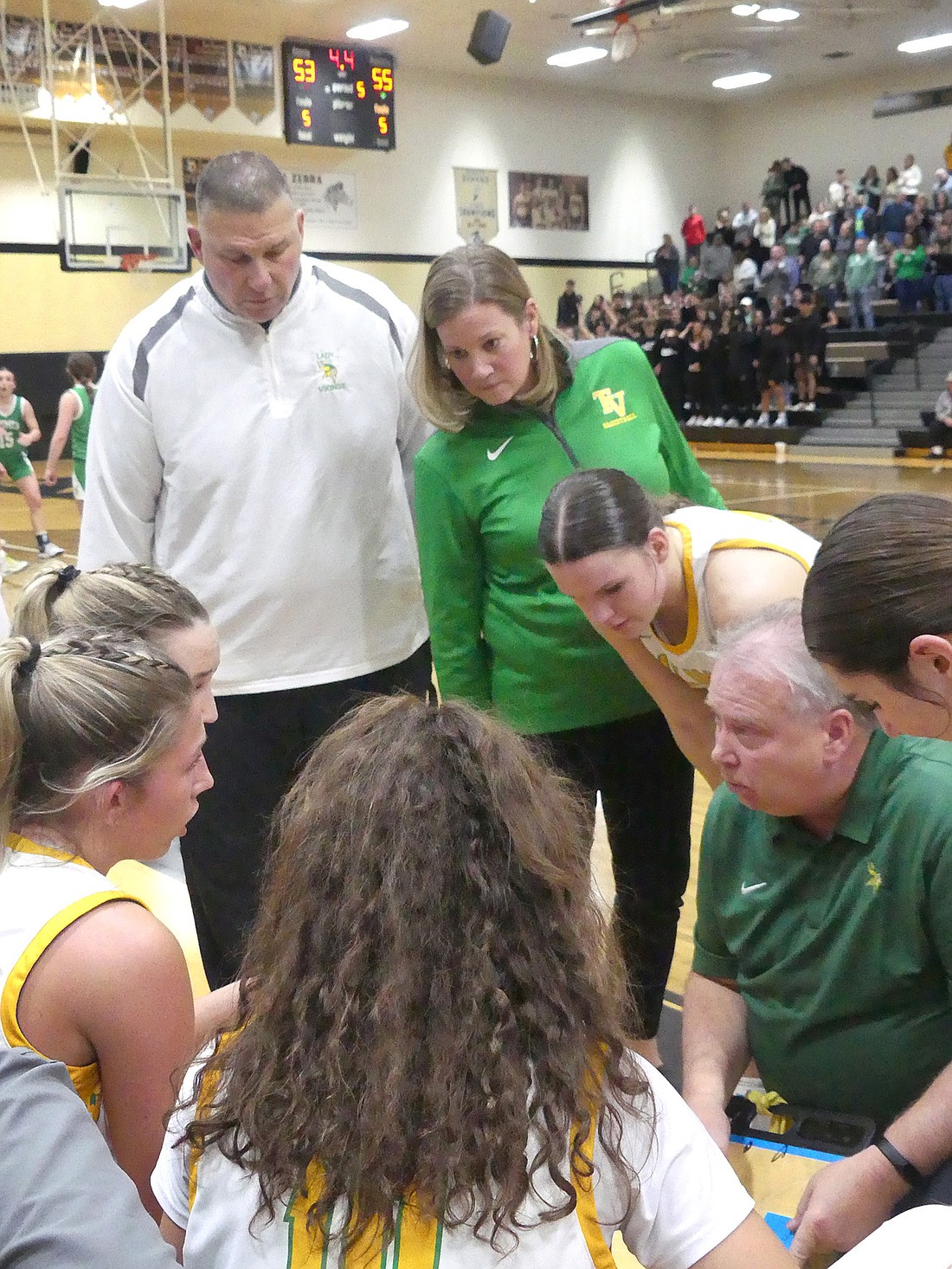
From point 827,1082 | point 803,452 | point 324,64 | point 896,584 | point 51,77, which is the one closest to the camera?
point 896,584

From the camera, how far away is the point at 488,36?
12.1 m

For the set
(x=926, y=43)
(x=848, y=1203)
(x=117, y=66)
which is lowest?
(x=848, y=1203)

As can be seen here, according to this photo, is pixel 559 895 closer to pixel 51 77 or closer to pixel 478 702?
pixel 478 702

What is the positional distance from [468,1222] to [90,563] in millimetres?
1715

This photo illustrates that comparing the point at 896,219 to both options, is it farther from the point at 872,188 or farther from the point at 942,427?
the point at 942,427

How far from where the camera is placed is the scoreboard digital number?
612 inches

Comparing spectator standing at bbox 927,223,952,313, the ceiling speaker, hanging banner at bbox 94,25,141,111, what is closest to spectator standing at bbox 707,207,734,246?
spectator standing at bbox 927,223,952,313

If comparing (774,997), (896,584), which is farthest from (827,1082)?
(896,584)

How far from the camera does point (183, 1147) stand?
107 centimetres

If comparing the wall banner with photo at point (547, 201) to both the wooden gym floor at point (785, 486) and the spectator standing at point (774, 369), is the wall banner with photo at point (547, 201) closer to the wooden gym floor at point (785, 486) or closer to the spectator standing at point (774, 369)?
the spectator standing at point (774, 369)

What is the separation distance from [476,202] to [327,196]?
2500mm

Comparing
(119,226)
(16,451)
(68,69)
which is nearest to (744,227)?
(68,69)

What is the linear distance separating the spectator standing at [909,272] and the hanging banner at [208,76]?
8.27 m

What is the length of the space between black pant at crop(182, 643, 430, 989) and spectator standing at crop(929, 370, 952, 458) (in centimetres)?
1185
